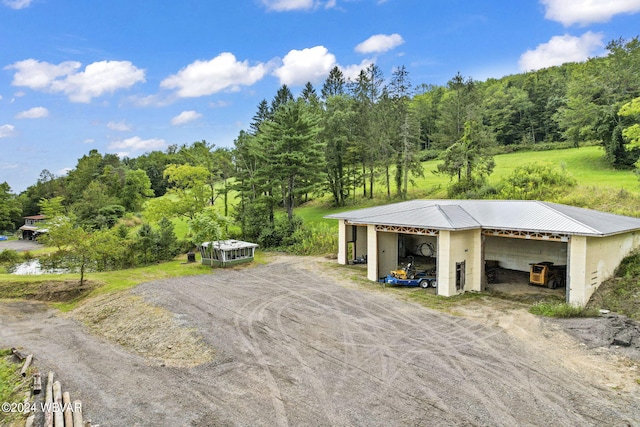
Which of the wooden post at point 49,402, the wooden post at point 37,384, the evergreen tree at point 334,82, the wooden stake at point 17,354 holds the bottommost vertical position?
the wooden stake at point 17,354

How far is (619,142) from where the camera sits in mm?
33219

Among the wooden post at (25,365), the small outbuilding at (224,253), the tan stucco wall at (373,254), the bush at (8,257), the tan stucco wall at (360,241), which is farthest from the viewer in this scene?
the bush at (8,257)

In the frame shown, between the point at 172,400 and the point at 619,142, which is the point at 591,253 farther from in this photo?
the point at 619,142

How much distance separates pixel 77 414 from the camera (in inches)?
315

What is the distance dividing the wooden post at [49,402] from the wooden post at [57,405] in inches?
2.6

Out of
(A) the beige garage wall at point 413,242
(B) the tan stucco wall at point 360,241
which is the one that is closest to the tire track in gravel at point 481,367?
(B) the tan stucco wall at point 360,241

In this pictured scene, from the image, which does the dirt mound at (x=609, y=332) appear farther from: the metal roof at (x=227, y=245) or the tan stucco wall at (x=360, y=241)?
the metal roof at (x=227, y=245)

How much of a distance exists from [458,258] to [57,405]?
14350 mm

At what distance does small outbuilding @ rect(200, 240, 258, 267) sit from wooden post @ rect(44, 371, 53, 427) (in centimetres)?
1360

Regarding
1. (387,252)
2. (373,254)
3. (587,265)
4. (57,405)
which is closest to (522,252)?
(587,265)

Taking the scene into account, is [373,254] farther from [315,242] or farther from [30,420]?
[30,420]

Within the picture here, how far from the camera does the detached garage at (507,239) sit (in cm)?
1393

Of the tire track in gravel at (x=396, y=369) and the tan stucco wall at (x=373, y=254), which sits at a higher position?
the tan stucco wall at (x=373, y=254)

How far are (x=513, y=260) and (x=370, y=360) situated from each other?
13.8 m
